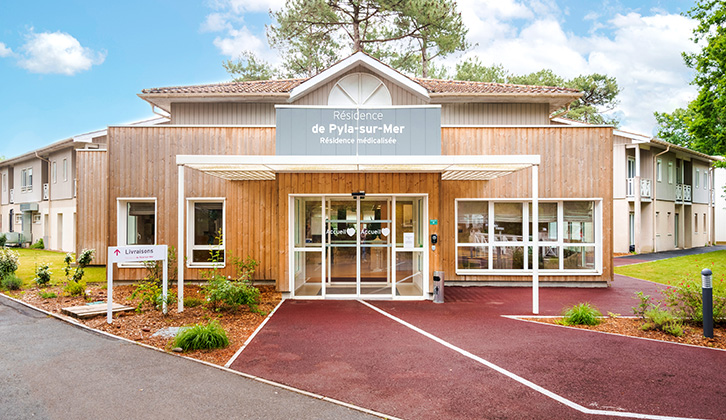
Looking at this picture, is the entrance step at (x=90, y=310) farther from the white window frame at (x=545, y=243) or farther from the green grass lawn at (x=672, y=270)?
the green grass lawn at (x=672, y=270)

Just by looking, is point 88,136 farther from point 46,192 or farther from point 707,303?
point 707,303

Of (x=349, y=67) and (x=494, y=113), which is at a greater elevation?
(x=349, y=67)

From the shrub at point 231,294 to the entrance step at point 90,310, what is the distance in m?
1.76

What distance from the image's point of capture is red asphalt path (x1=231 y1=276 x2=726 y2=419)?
4320 mm

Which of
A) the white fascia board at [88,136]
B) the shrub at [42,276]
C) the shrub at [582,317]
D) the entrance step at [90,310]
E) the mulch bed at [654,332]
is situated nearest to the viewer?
the mulch bed at [654,332]

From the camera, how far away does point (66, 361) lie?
218 inches

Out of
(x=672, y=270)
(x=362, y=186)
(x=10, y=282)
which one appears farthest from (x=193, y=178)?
(x=672, y=270)

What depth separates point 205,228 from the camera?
37.8 ft

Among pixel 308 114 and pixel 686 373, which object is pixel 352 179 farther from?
pixel 686 373

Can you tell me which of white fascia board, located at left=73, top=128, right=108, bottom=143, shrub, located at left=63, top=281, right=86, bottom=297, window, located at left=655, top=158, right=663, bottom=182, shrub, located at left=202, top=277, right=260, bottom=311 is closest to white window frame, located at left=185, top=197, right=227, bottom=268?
shrub, located at left=63, top=281, right=86, bottom=297

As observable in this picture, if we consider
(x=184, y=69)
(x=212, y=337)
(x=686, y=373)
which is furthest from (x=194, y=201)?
(x=184, y=69)

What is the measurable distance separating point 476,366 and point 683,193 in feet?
93.3

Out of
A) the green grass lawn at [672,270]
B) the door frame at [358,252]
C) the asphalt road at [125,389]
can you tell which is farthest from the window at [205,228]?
the green grass lawn at [672,270]

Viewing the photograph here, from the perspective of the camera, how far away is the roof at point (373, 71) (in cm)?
1330
